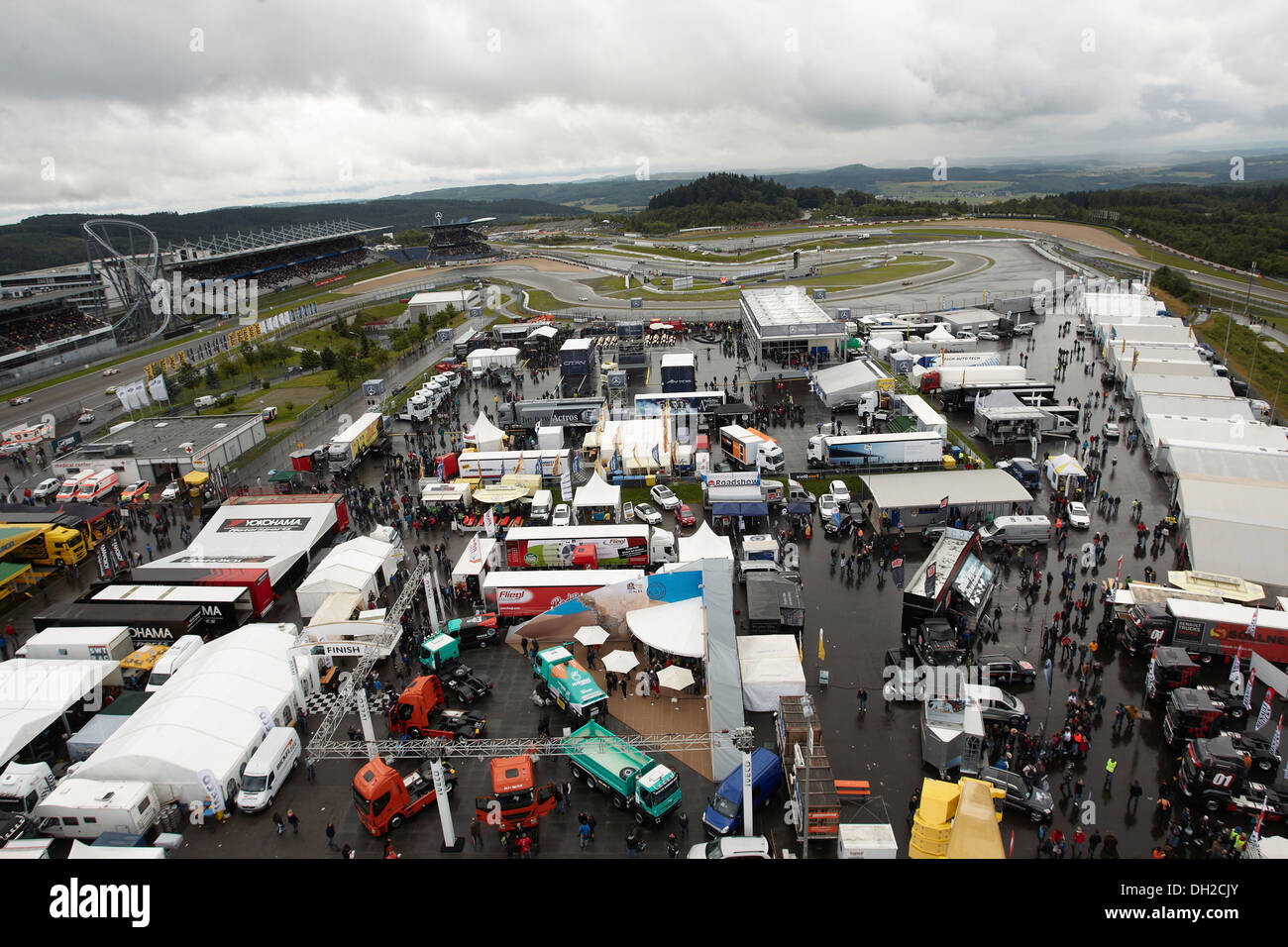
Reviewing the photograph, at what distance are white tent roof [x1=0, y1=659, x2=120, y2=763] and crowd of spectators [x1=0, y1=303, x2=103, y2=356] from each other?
51.8 meters

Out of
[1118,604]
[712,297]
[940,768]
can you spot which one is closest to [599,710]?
[940,768]

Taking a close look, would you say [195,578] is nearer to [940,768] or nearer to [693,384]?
[940,768]

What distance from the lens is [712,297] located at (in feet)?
226

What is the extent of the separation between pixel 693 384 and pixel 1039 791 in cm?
2866

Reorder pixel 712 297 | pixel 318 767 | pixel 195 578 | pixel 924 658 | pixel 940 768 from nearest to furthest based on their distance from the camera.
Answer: pixel 940 768 → pixel 318 767 → pixel 924 658 → pixel 195 578 → pixel 712 297

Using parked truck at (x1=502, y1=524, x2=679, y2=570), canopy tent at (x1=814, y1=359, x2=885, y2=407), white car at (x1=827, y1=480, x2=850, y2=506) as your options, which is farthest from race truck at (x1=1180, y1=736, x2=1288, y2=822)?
canopy tent at (x1=814, y1=359, x2=885, y2=407)

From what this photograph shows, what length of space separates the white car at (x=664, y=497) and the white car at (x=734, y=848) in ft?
49.4

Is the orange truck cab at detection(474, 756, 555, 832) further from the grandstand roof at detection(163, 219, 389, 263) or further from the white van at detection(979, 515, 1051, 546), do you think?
the grandstand roof at detection(163, 219, 389, 263)

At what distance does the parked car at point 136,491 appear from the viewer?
99.9 ft

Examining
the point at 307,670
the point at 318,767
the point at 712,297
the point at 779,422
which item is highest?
the point at 712,297

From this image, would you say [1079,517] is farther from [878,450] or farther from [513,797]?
[513,797]
